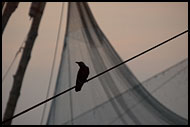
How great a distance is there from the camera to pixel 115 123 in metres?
7.30

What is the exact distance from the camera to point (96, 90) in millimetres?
7508

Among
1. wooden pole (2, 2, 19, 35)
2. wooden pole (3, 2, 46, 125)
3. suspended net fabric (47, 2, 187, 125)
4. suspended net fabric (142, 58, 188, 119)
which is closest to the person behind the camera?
wooden pole (2, 2, 19, 35)

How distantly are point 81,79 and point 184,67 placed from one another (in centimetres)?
445

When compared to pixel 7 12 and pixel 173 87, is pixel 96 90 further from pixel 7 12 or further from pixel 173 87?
pixel 7 12

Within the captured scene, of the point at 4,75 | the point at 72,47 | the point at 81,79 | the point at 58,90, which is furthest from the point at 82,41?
the point at 81,79

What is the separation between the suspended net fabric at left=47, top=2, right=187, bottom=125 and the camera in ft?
23.3

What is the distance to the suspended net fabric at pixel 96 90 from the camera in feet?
23.3

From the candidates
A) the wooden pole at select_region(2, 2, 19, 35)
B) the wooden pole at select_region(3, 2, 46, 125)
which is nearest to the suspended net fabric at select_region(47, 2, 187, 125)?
the wooden pole at select_region(3, 2, 46, 125)

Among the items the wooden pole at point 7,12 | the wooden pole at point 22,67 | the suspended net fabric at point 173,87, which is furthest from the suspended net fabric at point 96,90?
the wooden pole at point 7,12

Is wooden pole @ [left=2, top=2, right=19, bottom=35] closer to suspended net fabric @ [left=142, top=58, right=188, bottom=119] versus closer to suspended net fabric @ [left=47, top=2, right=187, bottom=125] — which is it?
suspended net fabric @ [left=47, top=2, right=187, bottom=125]

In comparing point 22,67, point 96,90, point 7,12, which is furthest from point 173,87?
point 7,12

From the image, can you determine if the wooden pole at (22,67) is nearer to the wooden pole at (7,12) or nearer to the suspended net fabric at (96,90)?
the wooden pole at (7,12)

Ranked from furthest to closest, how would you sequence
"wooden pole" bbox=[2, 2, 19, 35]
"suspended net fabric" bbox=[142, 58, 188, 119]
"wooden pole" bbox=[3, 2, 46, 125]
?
1. "suspended net fabric" bbox=[142, 58, 188, 119]
2. "wooden pole" bbox=[3, 2, 46, 125]
3. "wooden pole" bbox=[2, 2, 19, 35]

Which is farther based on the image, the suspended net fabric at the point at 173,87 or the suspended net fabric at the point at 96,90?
the suspended net fabric at the point at 96,90
